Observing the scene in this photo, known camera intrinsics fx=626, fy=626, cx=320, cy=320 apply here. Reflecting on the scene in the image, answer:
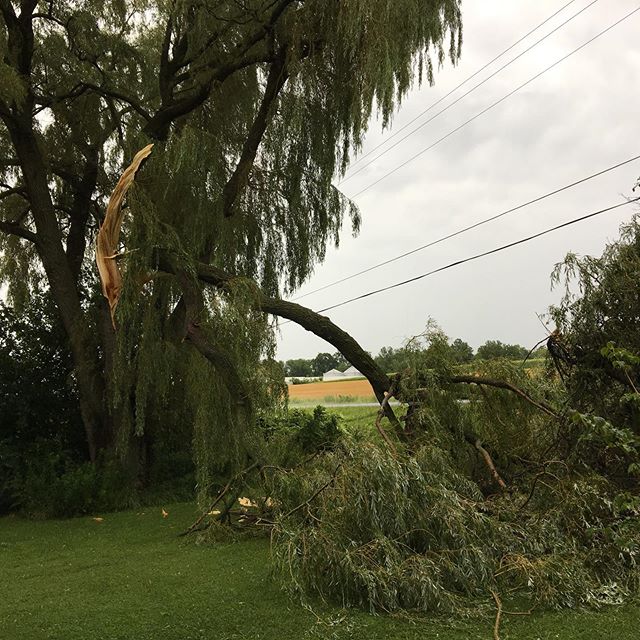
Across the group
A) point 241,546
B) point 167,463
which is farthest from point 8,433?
point 241,546

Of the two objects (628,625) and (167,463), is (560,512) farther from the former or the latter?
(167,463)

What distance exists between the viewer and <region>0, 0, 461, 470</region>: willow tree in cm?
629

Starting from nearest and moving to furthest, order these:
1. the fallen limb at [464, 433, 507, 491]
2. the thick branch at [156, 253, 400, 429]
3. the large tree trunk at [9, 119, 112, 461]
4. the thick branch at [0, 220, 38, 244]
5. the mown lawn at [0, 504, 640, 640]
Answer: the mown lawn at [0, 504, 640, 640] < the fallen limb at [464, 433, 507, 491] < the thick branch at [156, 253, 400, 429] < the large tree trunk at [9, 119, 112, 461] < the thick branch at [0, 220, 38, 244]

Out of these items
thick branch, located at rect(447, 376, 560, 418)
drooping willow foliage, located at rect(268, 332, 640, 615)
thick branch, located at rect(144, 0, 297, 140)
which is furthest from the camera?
thick branch, located at rect(144, 0, 297, 140)

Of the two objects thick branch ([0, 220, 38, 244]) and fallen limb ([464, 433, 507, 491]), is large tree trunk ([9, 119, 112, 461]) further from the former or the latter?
fallen limb ([464, 433, 507, 491])

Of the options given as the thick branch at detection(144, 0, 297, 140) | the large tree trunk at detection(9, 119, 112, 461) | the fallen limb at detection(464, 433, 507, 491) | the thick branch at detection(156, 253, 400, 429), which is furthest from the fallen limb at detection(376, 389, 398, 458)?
the large tree trunk at detection(9, 119, 112, 461)

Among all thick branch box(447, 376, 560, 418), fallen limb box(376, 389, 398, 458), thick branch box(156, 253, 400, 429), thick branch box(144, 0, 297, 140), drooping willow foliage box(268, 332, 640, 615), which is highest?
thick branch box(144, 0, 297, 140)

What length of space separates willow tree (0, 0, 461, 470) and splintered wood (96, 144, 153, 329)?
5.6 inches

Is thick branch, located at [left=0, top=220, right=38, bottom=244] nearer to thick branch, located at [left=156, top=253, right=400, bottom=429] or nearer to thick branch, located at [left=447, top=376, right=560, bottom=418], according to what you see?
thick branch, located at [left=156, top=253, right=400, bottom=429]

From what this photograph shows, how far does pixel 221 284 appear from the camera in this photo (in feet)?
20.9

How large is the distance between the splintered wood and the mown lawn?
97.2 inches

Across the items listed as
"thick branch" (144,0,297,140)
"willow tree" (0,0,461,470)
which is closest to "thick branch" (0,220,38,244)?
"willow tree" (0,0,461,470)

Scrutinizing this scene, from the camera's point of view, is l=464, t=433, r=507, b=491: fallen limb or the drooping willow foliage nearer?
the drooping willow foliage

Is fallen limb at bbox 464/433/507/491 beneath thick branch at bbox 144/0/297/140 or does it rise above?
beneath
